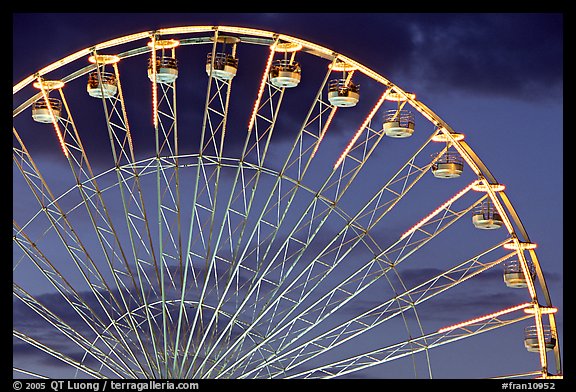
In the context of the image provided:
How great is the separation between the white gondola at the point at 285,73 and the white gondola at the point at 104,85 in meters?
5.69

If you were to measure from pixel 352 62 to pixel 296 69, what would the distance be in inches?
76.2

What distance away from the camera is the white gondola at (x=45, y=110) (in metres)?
45.5

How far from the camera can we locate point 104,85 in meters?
45.8

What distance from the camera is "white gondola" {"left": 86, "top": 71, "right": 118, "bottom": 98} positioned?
150 ft

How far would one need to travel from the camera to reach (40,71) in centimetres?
4375

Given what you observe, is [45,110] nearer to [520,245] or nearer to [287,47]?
[287,47]

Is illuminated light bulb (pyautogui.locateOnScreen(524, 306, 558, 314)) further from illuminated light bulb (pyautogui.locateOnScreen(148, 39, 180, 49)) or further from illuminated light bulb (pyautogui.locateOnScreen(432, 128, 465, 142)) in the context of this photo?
illuminated light bulb (pyautogui.locateOnScreen(148, 39, 180, 49))

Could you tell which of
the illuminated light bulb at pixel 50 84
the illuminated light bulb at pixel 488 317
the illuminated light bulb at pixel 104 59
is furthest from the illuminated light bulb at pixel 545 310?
the illuminated light bulb at pixel 50 84

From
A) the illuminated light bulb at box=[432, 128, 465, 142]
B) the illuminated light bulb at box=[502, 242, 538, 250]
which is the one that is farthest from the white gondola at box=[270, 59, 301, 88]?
the illuminated light bulb at box=[502, 242, 538, 250]

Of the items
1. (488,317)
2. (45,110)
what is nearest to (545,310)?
(488,317)

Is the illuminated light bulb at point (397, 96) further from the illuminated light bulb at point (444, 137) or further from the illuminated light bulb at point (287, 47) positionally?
the illuminated light bulb at point (287, 47)
